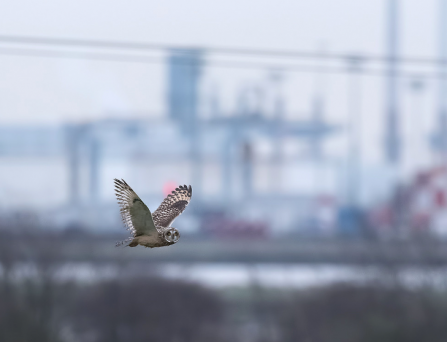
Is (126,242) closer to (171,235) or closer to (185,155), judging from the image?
(171,235)

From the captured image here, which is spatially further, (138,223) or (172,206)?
(172,206)

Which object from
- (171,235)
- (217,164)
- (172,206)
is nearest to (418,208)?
(217,164)

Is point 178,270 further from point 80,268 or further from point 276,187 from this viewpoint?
point 276,187

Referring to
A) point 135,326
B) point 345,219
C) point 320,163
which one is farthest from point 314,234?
point 135,326

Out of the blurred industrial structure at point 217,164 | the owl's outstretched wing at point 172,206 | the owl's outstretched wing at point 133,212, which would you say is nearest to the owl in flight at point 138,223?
the owl's outstretched wing at point 133,212

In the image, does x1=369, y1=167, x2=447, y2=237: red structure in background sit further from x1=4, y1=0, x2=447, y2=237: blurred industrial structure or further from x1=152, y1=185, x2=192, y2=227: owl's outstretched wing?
x1=152, y1=185, x2=192, y2=227: owl's outstretched wing

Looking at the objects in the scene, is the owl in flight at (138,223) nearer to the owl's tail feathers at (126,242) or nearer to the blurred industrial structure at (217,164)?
the owl's tail feathers at (126,242)
